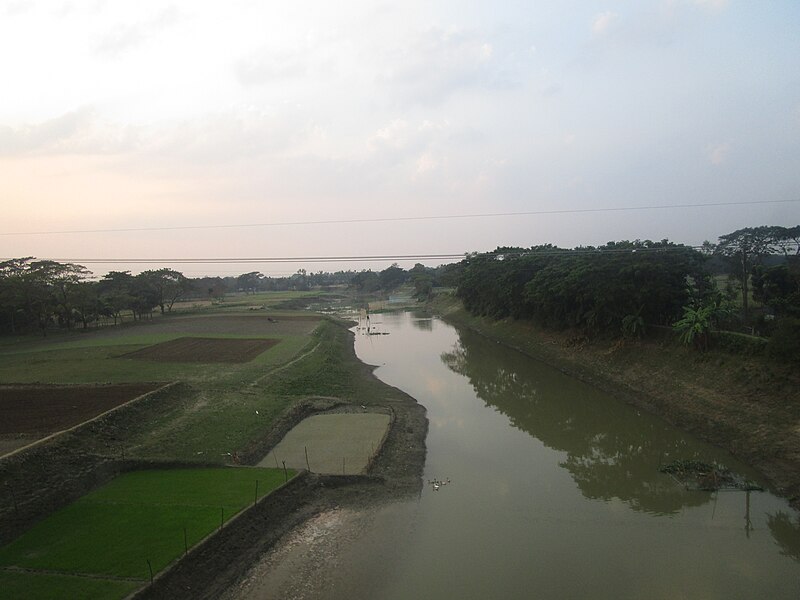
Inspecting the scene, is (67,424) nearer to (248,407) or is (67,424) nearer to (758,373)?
(248,407)

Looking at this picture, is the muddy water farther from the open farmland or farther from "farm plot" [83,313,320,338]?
"farm plot" [83,313,320,338]

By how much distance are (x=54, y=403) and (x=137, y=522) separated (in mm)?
13175

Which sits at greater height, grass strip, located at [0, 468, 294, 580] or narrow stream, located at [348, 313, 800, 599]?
grass strip, located at [0, 468, 294, 580]

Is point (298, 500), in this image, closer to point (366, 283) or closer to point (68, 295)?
point (68, 295)

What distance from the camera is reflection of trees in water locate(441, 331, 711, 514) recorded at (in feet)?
53.1

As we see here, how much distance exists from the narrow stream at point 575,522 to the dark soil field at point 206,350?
19.8 meters

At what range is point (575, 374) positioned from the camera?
1260 inches

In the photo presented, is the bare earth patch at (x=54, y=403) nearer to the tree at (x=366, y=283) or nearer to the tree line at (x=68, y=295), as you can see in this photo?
the tree line at (x=68, y=295)

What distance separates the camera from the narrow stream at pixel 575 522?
1138 centimetres

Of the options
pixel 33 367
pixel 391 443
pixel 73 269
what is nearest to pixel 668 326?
pixel 391 443

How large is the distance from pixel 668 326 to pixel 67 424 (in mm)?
30330

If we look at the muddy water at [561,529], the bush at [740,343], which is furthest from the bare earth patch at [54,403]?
the bush at [740,343]

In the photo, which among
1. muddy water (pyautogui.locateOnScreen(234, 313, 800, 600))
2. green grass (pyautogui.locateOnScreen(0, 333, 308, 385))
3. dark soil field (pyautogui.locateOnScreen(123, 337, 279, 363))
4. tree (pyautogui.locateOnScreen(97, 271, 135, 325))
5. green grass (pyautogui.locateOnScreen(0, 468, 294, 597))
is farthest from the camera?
tree (pyautogui.locateOnScreen(97, 271, 135, 325))

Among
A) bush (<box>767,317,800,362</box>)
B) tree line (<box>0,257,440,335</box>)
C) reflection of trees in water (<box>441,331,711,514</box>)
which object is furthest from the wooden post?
tree line (<box>0,257,440,335</box>)
